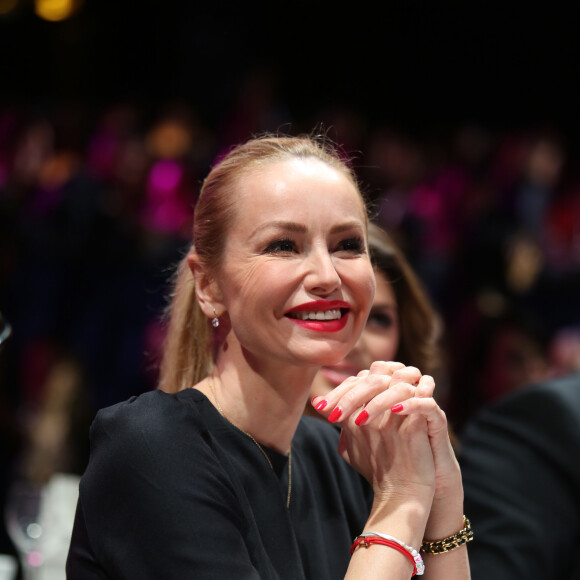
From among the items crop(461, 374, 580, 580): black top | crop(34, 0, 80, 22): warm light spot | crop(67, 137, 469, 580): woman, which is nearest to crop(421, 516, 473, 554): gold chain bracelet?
crop(67, 137, 469, 580): woman

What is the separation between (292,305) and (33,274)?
371cm

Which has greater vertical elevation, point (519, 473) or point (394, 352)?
point (394, 352)

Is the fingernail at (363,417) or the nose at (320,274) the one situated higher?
the nose at (320,274)

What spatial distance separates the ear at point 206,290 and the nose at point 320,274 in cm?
19

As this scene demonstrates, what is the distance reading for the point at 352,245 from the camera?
152 centimetres

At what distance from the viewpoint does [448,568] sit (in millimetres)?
1498

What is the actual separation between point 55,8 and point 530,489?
432 centimetres

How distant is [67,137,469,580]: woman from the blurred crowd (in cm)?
206

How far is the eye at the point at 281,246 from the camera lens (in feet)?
4.80

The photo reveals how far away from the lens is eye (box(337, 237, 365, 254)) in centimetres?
151

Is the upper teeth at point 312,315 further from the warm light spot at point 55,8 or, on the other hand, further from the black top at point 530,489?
the warm light spot at point 55,8

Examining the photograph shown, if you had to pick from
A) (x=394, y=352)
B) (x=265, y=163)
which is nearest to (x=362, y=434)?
(x=265, y=163)

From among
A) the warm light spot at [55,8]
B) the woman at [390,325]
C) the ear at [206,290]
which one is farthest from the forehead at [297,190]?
the warm light spot at [55,8]

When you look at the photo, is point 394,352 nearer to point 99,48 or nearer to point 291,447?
point 291,447
